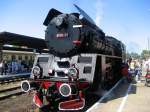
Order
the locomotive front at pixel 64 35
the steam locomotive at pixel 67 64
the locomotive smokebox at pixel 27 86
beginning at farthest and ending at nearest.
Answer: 1. the locomotive front at pixel 64 35
2. the locomotive smokebox at pixel 27 86
3. the steam locomotive at pixel 67 64

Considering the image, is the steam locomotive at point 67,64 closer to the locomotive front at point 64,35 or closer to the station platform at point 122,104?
the locomotive front at point 64,35

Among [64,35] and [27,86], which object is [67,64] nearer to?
[64,35]

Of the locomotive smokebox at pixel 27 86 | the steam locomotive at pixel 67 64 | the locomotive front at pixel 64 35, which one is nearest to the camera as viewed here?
the steam locomotive at pixel 67 64

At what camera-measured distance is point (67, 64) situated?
10.0 metres

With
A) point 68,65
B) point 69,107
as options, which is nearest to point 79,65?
point 68,65

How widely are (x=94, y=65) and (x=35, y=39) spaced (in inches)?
471

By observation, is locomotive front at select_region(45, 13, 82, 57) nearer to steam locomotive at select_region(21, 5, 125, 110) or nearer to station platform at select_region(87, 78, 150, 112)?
steam locomotive at select_region(21, 5, 125, 110)

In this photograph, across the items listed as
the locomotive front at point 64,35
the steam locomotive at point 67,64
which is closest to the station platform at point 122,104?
the steam locomotive at point 67,64

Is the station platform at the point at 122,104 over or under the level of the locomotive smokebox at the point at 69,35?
under

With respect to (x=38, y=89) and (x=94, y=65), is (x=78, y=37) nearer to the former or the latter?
(x=94, y=65)

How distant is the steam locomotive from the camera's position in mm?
9141

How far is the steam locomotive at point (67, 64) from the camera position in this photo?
9141 millimetres

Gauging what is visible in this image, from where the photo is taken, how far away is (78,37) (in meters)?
9.88

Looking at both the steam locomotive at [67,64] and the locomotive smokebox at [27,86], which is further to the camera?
the locomotive smokebox at [27,86]
